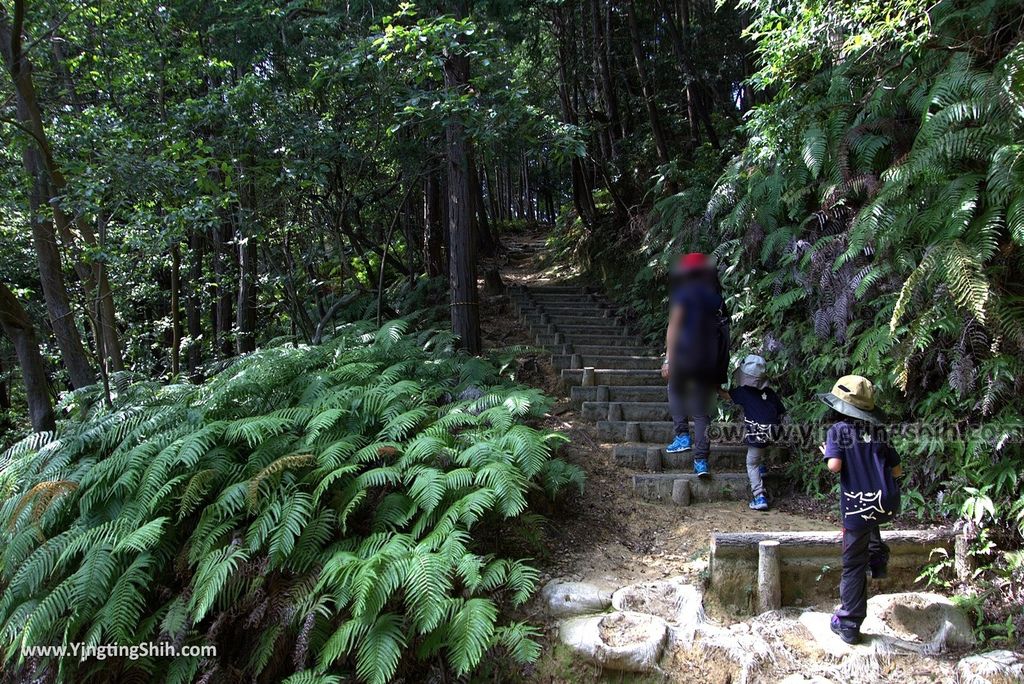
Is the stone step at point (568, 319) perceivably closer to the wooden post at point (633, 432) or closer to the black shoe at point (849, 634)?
the wooden post at point (633, 432)

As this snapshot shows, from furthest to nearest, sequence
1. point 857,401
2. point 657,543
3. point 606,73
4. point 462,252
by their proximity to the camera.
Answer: point 606,73 → point 462,252 → point 657,543 → point 857,401

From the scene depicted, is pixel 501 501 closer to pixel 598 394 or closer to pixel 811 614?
pixel 811 614

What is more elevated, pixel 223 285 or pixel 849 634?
pixel 223 285

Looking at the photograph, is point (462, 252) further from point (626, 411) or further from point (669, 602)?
point (669, 602)

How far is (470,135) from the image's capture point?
19.8 ft

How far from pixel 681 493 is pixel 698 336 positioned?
137 centimetres

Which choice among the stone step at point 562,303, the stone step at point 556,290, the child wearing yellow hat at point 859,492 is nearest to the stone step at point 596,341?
the stone step at point 562,303

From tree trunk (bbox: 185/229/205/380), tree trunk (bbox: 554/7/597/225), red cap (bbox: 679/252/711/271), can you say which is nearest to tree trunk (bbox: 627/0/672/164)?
tree trunk (bbox: 554/7/597/225)

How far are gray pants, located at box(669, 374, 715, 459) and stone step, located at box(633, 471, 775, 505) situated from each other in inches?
9.1

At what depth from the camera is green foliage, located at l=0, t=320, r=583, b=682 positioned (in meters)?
3.40

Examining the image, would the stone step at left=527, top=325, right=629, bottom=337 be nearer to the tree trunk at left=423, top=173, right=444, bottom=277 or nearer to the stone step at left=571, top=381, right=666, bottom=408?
the stone step at left=571, top=381, right=666, bottom=408

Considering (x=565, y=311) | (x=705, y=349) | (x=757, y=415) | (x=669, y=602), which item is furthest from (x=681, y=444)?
(x=565, y=311)

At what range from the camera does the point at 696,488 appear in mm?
5062

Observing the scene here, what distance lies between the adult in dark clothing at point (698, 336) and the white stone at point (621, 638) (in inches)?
75.6
